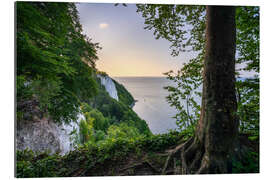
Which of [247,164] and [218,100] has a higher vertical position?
[218,100]

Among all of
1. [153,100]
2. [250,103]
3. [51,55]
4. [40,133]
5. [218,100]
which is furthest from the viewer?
[153,100]

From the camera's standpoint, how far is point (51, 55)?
1650 mm

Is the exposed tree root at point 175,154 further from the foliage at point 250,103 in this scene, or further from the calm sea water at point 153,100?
the foliage at point 250,103

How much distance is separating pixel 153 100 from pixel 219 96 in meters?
1.32

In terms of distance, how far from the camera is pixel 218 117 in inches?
58.7

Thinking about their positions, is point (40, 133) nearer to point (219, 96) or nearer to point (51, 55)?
point (51, 55)

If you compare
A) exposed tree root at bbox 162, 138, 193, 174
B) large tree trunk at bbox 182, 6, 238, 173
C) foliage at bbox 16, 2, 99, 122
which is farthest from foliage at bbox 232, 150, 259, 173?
foliage at bbox 16, 2, 99, 122

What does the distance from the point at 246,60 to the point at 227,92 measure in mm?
852

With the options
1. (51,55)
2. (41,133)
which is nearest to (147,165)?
(41,133)

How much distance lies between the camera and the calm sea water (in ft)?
8.02

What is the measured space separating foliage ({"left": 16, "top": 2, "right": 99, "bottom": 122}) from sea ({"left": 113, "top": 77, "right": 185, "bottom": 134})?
27.9 inches

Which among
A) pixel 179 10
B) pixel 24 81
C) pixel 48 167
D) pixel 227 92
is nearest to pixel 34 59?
pixel 24 81

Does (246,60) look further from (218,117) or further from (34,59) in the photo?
(34,59)

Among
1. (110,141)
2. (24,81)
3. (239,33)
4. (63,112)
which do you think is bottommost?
(110,141)
